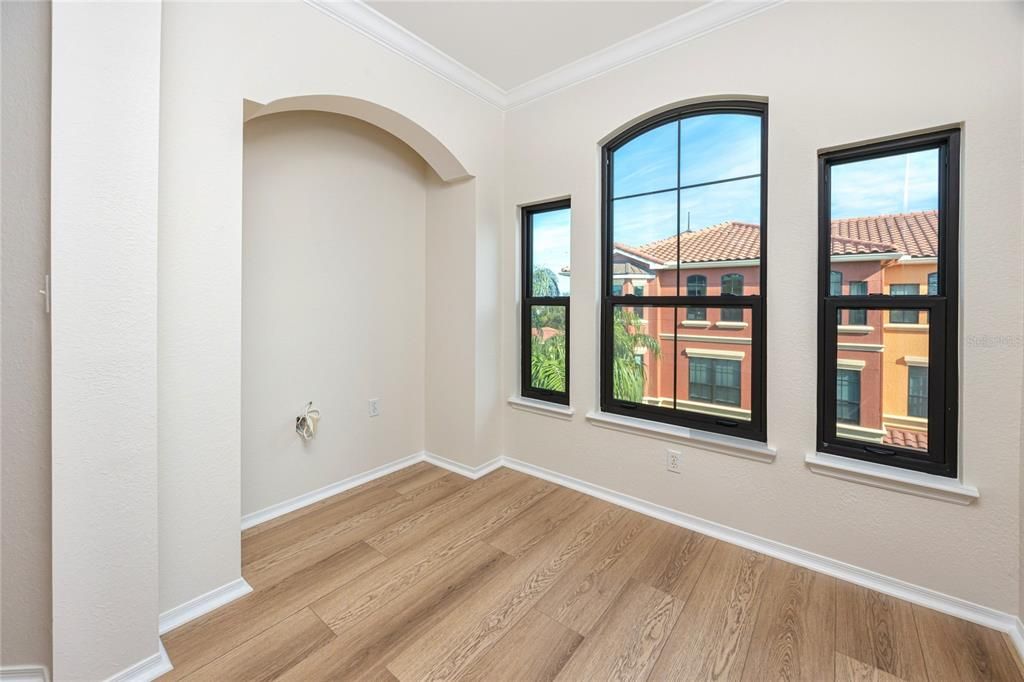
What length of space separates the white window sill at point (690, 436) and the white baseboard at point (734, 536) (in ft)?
1.37

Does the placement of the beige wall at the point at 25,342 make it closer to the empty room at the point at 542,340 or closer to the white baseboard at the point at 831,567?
the empty room at the point at 542,340

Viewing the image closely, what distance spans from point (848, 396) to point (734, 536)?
3.05 ft

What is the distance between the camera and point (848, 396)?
6.71 ft

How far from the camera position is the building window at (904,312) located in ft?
6.15

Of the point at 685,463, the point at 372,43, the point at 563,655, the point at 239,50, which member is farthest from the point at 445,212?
the point at 563,655

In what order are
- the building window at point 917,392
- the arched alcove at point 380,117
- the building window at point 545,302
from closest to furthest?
the building window at point 917,392, the arched alcove at point 380,117, the building window at point 545,302

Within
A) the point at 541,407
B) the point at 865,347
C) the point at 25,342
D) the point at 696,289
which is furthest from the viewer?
the point at 541,407

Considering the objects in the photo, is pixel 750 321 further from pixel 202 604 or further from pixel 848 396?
pixel 202 604

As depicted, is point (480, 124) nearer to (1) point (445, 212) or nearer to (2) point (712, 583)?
(1) point (445, 212)

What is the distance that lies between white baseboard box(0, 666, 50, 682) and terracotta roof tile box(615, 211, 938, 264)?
326 cm

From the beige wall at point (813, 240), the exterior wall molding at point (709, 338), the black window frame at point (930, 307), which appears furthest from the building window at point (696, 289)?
the black window frame at point (930, 307)

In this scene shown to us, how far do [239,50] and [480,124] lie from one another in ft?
5.15

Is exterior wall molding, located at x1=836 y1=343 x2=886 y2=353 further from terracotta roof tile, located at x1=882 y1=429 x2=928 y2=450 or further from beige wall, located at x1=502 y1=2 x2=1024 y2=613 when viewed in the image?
terracotta roof tile, located at x1=882 y1=429 x2=928 y2=450

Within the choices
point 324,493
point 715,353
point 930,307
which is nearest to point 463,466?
point 324,493
